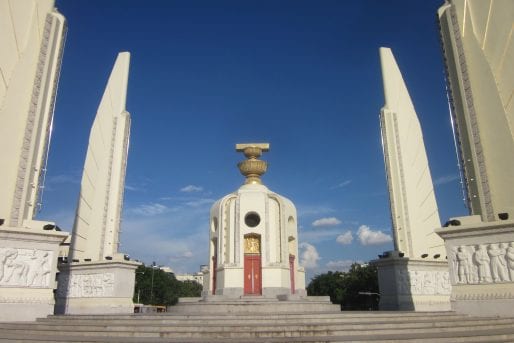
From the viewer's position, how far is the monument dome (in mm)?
17828

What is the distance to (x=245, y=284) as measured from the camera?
17.8 meters

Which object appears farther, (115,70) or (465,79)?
(115,70)

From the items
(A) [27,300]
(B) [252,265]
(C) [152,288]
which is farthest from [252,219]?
(C) [152,288]

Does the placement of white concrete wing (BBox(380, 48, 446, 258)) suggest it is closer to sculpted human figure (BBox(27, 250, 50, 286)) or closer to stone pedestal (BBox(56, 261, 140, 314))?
stone pedestal (BBox(56, 261, 140, 314))

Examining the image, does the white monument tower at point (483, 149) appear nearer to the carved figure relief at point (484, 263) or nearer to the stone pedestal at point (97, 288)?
the carved figure relief at point (484, 263)

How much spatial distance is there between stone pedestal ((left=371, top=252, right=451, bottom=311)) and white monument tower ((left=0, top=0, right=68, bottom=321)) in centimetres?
1410

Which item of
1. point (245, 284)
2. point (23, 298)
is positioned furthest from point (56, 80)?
point (245, 284)

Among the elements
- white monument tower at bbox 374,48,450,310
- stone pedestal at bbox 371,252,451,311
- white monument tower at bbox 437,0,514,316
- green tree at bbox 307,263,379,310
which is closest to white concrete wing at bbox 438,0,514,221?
white monument tower at bbox 437,0,514,316

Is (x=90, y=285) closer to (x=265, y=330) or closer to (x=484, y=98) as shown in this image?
(x=265, y=330)

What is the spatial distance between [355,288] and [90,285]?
96.9 feet

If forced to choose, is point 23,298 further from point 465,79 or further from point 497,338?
point 465,79

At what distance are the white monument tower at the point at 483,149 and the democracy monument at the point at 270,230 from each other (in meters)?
0.03

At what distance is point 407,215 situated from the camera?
19422 mm

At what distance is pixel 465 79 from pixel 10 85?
1286 cm
